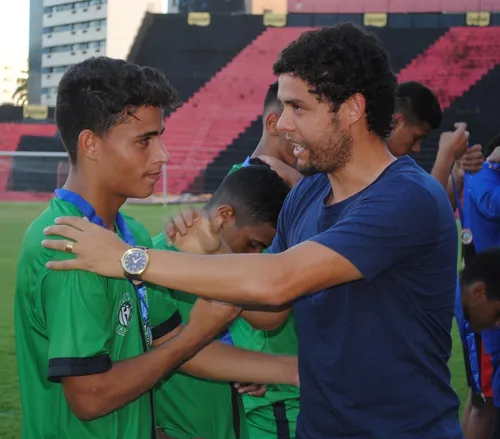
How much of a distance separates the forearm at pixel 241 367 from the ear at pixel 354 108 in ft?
2.46

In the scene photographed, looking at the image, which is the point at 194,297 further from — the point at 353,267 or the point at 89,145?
the point at 353,267

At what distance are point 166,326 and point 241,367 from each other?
257mm

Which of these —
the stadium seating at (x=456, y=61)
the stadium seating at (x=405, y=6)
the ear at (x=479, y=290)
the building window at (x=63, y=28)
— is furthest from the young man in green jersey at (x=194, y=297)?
the building window at (x=63, y=28)

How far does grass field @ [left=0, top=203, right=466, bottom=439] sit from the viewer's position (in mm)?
5879

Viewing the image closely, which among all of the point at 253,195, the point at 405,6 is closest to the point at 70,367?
the point at 253,195

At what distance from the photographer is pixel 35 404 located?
204 centimetres

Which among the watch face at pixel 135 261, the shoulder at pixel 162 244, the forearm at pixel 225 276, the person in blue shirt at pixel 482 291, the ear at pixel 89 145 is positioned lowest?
the person in blue shirt at pixel 482 291

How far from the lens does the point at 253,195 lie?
2.98 meters

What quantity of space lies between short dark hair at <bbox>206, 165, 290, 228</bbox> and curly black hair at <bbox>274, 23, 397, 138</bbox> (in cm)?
85

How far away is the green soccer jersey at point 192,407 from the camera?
2586 mm

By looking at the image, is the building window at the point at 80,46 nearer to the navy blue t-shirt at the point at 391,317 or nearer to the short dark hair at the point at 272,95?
the short dark hair at the point at 272,95

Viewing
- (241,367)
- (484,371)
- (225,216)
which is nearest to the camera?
(241,367)

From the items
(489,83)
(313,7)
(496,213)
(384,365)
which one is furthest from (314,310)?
(313,7)

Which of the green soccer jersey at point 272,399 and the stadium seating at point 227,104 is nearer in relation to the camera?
the green soccer jersey at point 272,399
